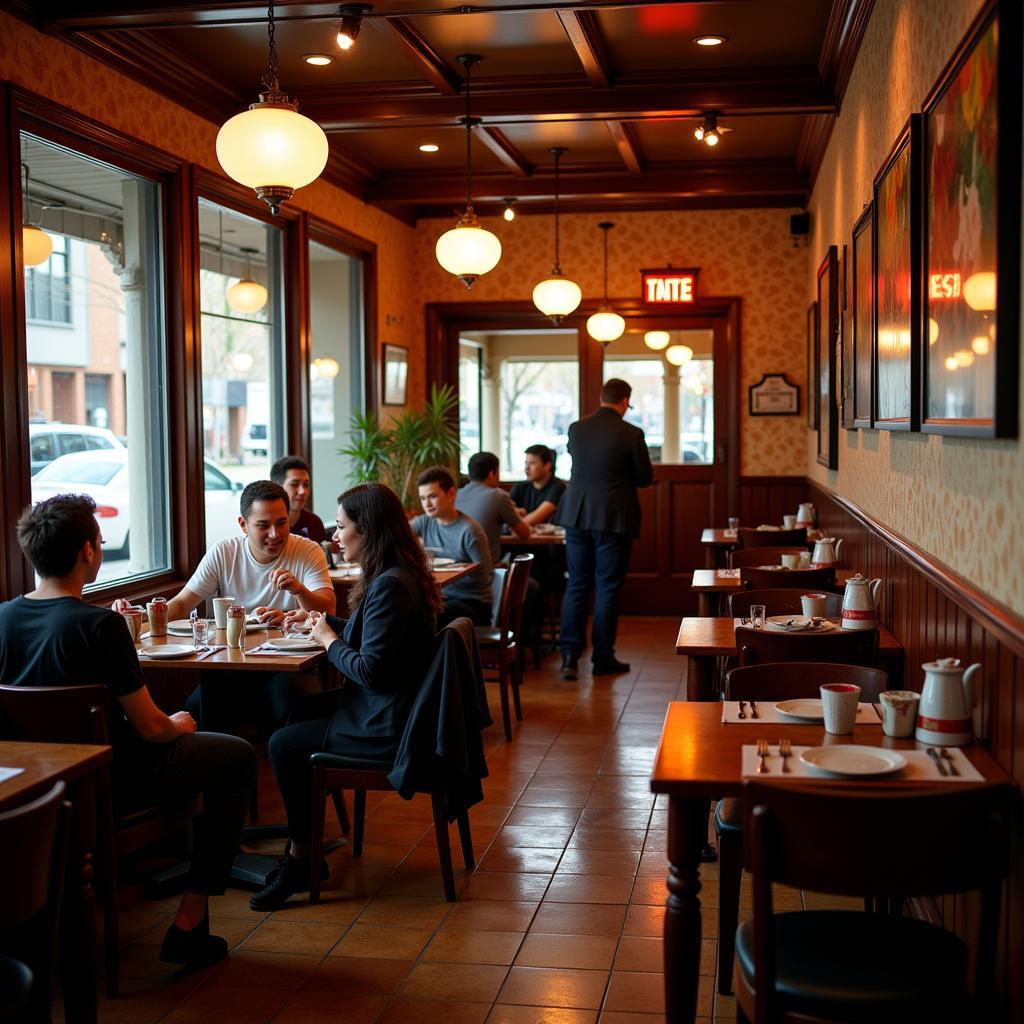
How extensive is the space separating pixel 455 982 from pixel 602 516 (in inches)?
179

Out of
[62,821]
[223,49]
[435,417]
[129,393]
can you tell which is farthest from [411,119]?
[62,821]

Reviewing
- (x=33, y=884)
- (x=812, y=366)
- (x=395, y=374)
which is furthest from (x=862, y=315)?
(x=395, y=374)

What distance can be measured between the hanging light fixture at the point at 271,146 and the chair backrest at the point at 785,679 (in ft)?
7.50

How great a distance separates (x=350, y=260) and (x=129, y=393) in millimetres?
3432

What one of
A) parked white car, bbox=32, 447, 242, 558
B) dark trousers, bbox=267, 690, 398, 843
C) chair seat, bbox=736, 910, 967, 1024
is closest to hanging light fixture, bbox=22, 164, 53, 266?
parked white car, bbox=32, 447, 242, 558

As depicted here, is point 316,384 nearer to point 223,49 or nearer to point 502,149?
point 502,149

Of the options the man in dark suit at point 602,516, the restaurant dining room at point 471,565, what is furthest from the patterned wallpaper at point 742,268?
the man in dark suit at point 602,516

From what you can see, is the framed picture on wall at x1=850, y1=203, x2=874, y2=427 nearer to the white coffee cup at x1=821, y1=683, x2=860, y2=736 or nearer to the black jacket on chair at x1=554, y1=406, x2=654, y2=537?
the white coffee cup at x1=821, y1=683, x2=860, y2=736

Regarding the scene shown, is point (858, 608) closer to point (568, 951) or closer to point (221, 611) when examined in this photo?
point (568, 951)

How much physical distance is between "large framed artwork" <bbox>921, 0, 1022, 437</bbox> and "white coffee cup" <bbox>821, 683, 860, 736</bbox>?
0.65 m

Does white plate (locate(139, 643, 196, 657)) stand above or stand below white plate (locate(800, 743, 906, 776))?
below

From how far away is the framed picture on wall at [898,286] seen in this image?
3510 mm

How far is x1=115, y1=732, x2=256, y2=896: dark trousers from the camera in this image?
340 cm

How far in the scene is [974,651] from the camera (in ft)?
8.88
